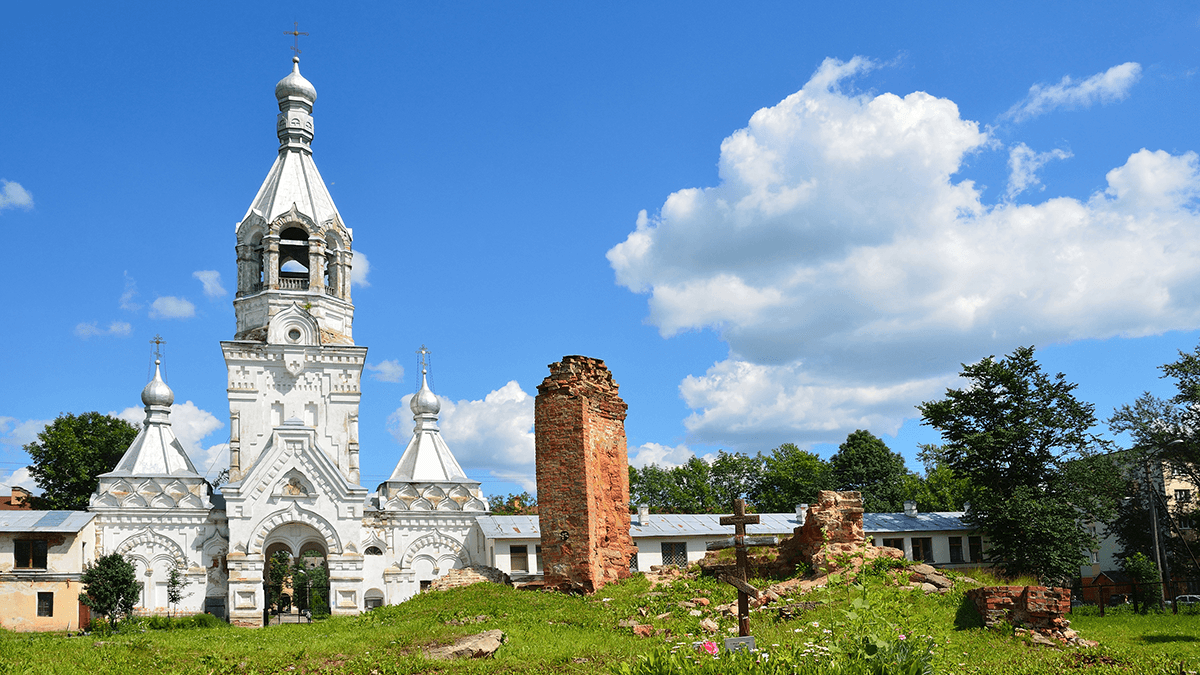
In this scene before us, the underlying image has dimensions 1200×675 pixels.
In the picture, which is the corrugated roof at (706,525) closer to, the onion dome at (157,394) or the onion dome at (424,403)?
the onion dome at (424,403)

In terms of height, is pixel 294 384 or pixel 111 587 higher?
pixel 294 384

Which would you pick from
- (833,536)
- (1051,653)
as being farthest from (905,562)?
(1051,653)

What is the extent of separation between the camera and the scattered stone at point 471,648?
39.1ft

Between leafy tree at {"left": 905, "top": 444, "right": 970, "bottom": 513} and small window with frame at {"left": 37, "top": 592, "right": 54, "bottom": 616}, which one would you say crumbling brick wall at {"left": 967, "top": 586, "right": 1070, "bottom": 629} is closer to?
small window with frame at {"left": 37, "top": 592, "right": 54, "bottom": 616}

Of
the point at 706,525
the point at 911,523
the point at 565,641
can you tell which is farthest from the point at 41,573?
the point at 911,523

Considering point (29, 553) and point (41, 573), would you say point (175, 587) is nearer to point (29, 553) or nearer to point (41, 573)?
point (41, 573)

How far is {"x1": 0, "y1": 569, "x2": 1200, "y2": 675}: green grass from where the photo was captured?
10805mm

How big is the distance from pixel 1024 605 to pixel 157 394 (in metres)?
32.1

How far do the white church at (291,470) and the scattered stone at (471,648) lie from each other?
20220mm

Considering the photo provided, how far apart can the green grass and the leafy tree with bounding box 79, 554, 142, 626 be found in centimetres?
1086

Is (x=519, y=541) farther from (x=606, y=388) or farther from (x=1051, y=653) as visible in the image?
(x=1051, y=653)

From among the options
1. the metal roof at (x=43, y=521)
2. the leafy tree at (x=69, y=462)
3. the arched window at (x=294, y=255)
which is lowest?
the metal roof at (x=43, y=521)

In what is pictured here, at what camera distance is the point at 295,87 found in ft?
130

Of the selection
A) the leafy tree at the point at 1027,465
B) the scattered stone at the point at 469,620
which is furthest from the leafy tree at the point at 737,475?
the scattered stone at the point at 469,620
